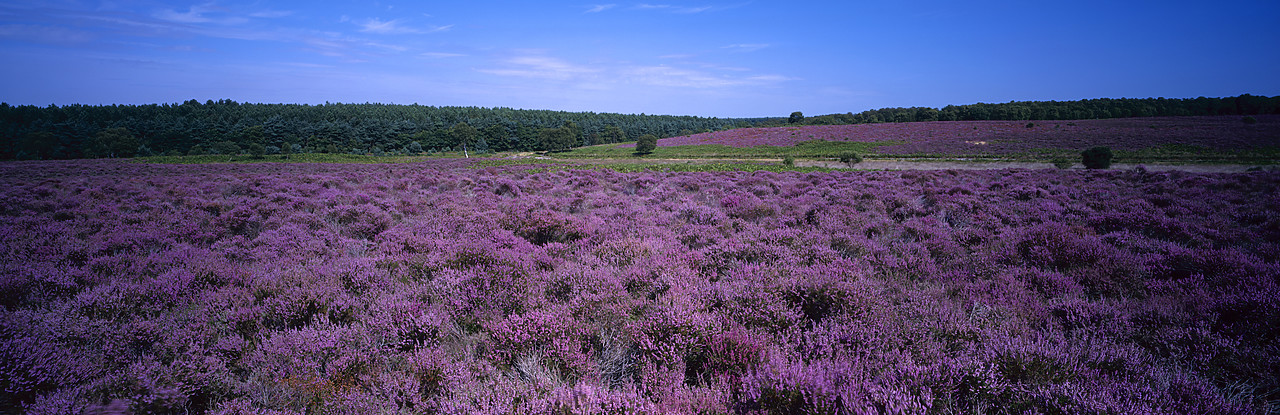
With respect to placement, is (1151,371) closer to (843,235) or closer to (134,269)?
(843,235)

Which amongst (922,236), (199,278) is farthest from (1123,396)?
(199,278)

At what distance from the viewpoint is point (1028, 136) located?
50.1m

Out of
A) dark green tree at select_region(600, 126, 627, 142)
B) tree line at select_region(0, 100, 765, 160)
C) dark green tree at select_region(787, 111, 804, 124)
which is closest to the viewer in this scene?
tree line at select_region(0, 100, 765, 160)

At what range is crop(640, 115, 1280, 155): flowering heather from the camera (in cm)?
4062

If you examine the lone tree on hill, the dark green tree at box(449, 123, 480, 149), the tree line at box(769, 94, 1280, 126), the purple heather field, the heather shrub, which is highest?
the tree line at box(769, 94, 1280, 126)

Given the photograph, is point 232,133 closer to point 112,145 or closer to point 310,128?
point 310,128

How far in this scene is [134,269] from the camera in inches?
214

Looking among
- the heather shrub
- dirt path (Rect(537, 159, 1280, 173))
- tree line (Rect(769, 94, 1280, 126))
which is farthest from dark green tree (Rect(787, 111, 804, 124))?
the heather shrub

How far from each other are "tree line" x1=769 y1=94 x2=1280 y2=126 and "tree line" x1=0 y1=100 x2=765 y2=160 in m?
69.6

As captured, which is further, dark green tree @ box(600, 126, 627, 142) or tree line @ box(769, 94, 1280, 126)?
dark green tree @ box(600, 126, 627, 142)

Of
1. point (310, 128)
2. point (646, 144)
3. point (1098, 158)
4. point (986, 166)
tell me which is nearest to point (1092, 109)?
point (986, 166)

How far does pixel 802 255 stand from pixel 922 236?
3.08 m

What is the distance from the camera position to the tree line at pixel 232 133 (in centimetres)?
6512

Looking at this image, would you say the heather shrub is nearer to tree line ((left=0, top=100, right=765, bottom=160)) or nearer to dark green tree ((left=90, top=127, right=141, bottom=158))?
tree line ((left=0, top=100, right=765, bottom=160))
